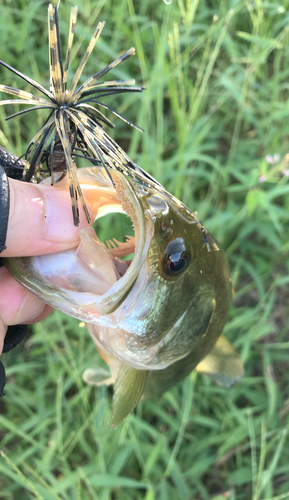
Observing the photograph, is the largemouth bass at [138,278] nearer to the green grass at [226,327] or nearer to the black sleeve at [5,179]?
the black sleeve at [5,179]

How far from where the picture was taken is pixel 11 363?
2.39 metres

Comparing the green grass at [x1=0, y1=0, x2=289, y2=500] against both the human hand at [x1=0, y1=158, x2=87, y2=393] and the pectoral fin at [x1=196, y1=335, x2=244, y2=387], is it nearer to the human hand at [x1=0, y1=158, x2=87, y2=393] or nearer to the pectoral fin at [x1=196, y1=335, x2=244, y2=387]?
the pectoral fin at [x1=196, y1=335, x2=244, y2=387]

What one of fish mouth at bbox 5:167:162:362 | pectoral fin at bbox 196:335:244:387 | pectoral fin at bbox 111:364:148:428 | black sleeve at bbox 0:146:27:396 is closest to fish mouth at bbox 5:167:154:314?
fish mouth at bbox 5:167:162:362

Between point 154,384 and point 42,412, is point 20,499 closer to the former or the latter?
point 42,412

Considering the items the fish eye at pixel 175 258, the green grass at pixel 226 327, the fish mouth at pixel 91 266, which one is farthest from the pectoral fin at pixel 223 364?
the fish mouth at pixel 91 266

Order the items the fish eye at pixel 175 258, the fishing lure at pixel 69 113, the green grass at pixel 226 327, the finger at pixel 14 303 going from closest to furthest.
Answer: the fishing lure at pixel 69 113 → the fish eye at pixel 175 258 → the finger at pixel 14 303 → the green grass at pixel 226 327

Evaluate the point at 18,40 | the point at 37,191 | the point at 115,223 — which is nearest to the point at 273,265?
the point at 115,223

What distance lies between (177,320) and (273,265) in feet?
5.97

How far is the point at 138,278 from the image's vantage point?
1.04 m

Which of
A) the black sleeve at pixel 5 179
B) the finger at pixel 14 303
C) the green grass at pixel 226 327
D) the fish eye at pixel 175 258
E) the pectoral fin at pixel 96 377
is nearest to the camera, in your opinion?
the black sleeve at pixel 5 179

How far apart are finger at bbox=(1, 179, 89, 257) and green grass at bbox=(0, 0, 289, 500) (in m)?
0.99

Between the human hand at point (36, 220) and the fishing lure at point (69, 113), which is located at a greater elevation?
the fishing lure at point (69, 113)

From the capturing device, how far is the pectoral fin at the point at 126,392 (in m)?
1.34

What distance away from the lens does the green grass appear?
1.96 metres
